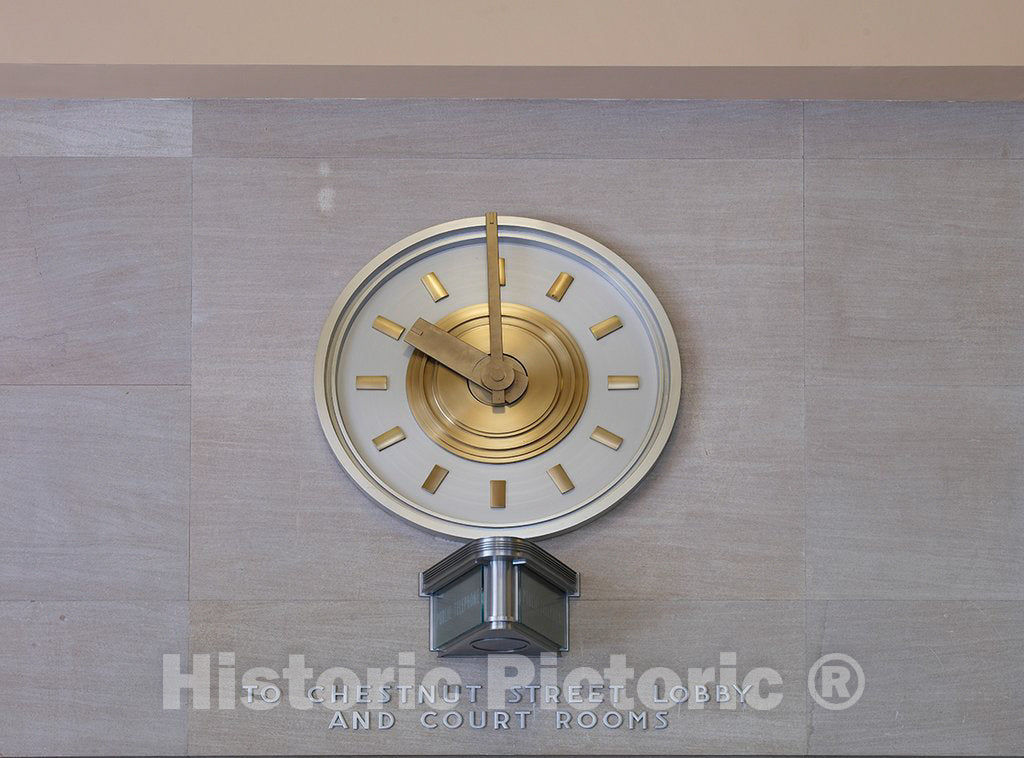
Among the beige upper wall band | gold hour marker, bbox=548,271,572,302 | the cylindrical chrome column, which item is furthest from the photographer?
gold hour marker, bbox=548,271,572,302

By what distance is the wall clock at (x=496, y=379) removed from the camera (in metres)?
1.91

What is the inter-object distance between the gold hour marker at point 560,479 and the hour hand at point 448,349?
0.21 meters

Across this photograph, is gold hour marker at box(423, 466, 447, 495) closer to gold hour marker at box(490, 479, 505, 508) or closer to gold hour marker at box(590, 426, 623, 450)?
gold hour marker at box(490, 479, 505, 508)

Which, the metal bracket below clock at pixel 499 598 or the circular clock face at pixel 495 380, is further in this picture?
the circular clock face at pixel 495 380

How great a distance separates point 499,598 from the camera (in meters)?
1.72

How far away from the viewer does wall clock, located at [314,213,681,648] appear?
6.27ft

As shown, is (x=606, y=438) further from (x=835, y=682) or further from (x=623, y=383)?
(x=835, y=682)

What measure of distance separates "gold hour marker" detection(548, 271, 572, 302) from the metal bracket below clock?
47cm

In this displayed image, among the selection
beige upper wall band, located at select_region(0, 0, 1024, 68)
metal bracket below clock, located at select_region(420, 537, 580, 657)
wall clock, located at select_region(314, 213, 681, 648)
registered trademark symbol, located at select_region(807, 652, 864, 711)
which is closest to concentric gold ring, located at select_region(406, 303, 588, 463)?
wall clock, located at select_region(314, 213, 681, 648)

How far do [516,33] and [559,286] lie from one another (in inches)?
18.1

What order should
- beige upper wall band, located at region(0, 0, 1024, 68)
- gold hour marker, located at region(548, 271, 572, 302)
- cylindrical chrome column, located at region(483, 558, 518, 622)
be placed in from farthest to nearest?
gold hour marker, located at region(548, 271, 572, 302) < beige upper wall band, located at region(0, 0, 1024, 68) < cylindrical chrome column, located at region(483, 558, 518, 622)

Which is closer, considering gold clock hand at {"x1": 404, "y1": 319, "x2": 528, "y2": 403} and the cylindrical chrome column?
the cylindrical chrome column

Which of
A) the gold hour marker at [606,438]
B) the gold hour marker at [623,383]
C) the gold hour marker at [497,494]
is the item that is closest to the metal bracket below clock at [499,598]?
the gold hour marker at [497,494]

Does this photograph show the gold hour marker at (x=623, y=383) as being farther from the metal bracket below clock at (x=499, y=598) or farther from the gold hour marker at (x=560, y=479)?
the metal bracket below clock at (x=499, y=598)
